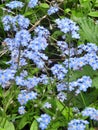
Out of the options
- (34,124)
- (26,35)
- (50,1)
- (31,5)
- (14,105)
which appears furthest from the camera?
(50,1)

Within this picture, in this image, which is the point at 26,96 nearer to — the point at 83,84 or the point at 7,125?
the point at 7,125

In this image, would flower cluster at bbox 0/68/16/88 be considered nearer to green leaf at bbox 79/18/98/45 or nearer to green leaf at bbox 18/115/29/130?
green leaf at bbox 18/115/29/130

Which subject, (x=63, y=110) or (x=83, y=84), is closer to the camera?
(x=83, y=84)

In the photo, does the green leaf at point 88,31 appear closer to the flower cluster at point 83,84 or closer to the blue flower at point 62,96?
the blue flower at point 62,96

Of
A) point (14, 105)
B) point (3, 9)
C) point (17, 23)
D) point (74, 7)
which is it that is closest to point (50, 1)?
point (74, 7)

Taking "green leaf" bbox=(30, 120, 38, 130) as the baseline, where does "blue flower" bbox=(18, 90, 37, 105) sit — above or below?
above

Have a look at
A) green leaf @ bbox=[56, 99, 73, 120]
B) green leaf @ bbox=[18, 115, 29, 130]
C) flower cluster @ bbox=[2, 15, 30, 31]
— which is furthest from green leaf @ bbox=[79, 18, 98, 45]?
green leaf @ bbox=[18, 115, 29, 130]

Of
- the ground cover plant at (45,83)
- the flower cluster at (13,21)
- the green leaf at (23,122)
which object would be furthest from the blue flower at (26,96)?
the flower cluster at (13,21)

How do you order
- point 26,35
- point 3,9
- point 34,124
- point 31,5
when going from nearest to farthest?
point 26,35 < point 34,124 < point 31,5 < point 3,9

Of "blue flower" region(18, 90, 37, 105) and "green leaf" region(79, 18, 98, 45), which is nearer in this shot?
"blue flower" region(18, 90, 37, 105)

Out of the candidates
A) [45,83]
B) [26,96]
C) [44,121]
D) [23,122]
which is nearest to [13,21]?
[45,83]

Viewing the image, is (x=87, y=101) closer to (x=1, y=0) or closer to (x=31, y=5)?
(x=31, y=5)
